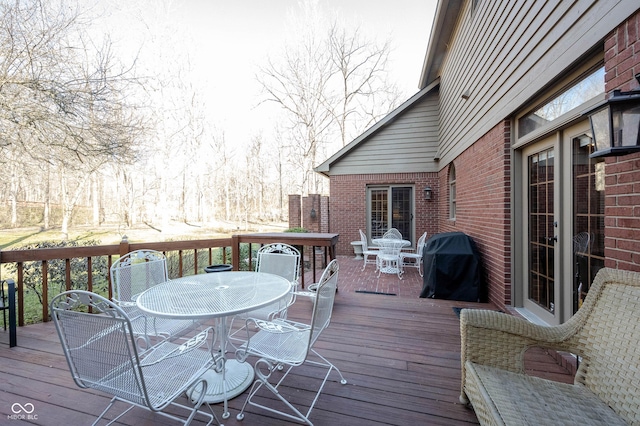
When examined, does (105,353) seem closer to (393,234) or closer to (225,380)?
(225,380)

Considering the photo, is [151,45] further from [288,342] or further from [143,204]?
[288,342]

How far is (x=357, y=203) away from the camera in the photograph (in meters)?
Answer: 7.68

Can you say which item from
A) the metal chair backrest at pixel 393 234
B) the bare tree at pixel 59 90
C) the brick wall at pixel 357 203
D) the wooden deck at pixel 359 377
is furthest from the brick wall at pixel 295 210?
the wooden deck at pixel 359 377

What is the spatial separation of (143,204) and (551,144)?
20071mm

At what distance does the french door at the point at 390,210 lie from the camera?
24.3 feet

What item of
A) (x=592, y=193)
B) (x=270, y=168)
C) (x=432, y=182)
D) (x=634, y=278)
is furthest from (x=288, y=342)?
(x=270, y=168)

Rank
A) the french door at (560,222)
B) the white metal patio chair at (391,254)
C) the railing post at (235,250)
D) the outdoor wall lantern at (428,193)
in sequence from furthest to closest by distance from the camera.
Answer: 1. the outdoor wall lantern at (428,193)
2. the white metal patio chair at (391,254)
3. the railing post at (235,250)
4. the french door at (560,222)

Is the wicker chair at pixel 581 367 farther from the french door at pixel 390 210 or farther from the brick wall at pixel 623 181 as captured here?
the french door at pixel 390 210

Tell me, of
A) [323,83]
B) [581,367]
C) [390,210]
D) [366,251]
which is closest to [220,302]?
[581,367]

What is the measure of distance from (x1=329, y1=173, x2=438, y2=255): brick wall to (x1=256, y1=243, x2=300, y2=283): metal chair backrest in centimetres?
485

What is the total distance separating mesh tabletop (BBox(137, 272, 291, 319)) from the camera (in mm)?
1545

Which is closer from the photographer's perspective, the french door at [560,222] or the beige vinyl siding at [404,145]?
the french door at [560,222]

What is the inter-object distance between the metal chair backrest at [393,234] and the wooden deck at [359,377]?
3885 millimetres

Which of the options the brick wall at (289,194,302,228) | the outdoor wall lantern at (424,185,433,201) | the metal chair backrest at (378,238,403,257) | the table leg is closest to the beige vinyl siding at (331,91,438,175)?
the outdoor wall lantern at (424,185,433,201)
